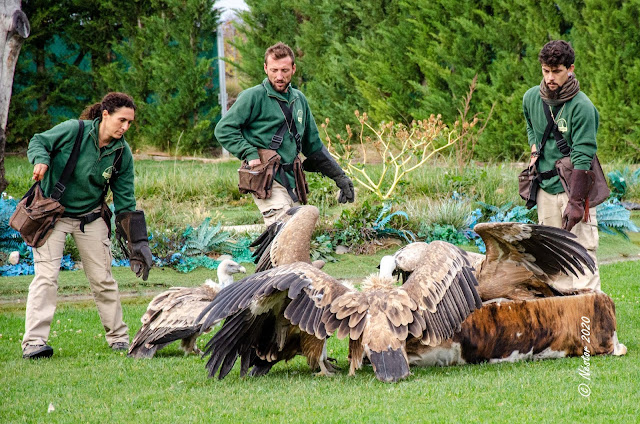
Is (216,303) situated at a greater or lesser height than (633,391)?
greater

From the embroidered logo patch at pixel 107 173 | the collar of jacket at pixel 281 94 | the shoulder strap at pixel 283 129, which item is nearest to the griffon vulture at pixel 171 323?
the embroidered logo patch at pixel 107 173

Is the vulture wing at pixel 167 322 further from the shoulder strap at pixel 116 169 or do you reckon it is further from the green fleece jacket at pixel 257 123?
the green fleece jacket at pixel 257 123

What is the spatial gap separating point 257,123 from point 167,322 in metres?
1.89

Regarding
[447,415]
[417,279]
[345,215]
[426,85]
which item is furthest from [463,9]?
[447,415]

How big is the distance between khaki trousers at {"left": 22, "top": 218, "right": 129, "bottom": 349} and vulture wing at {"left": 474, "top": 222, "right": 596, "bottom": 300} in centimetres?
299

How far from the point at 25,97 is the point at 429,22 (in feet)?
33.5

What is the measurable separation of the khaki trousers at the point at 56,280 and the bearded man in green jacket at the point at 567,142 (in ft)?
11.7

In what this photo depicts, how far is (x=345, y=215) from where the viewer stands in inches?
430

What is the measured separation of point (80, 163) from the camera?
6445 millimetres

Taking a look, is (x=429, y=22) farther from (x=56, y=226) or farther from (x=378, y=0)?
(x=56, y=226)

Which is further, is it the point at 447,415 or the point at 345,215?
the point at 345,215

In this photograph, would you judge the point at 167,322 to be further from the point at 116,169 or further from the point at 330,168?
the point at 330,168

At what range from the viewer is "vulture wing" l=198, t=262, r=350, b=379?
4.99m

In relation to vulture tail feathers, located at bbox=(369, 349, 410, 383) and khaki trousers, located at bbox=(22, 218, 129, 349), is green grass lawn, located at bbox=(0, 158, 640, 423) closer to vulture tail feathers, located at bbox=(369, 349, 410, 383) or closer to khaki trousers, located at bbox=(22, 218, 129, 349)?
vulture tail feathers, located at bbox=(369, 349, 410, 383)
